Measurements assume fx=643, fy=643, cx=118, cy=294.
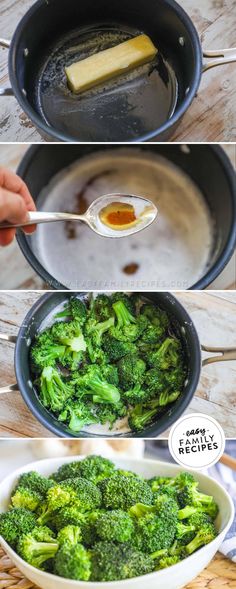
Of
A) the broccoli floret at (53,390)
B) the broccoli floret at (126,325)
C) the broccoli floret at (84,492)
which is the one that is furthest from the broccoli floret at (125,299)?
the broccoli floret at (84,492)

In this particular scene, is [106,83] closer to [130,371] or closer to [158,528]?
[130,371]

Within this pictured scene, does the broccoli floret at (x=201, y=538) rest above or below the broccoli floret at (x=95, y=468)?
below

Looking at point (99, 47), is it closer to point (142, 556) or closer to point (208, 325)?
point (208, 325)

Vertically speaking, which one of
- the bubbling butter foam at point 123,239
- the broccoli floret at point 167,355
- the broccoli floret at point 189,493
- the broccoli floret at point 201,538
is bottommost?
the broccoli floret at point 201,538

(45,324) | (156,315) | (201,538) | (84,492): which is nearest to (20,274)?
(45,324)

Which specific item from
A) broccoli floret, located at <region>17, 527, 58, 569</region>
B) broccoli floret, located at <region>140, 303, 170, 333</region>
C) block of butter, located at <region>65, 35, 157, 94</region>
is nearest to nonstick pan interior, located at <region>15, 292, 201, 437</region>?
broccoli floret, located at <region>140, 303, 170, 333</region>

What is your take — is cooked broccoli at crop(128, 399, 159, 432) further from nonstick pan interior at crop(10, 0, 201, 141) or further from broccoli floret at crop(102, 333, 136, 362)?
nonstick pan interior at crop(10, 0, 201, 141)

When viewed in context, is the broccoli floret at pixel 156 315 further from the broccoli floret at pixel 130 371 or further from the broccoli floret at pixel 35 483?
the broccoli floret at pixel 35 483
